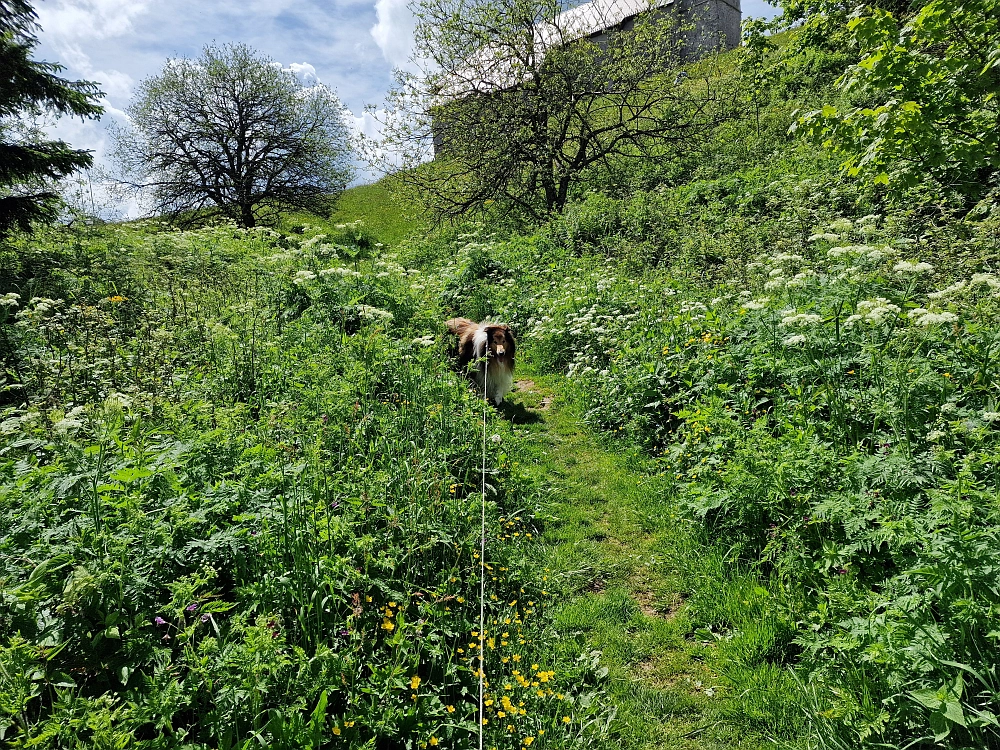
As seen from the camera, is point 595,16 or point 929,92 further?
point 595,16

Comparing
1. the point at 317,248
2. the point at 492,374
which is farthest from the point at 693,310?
the point at 317,248

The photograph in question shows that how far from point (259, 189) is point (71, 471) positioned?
22.3 metres

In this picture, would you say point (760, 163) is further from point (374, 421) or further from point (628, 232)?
point (374, 421)

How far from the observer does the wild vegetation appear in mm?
2404

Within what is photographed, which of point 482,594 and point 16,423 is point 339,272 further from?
point 482,594

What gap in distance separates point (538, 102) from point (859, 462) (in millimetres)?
13688

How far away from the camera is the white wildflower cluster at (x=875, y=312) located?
4148 mm

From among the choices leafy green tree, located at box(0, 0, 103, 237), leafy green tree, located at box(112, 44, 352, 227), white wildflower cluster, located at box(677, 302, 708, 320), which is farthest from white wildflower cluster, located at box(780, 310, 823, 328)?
leafy green tree, located at box(112, 44, 352, 227)

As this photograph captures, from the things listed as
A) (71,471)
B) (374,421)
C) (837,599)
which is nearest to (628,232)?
(374,421)

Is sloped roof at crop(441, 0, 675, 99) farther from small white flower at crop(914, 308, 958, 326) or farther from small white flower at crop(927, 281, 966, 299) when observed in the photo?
small white flower at crop(914, 308, 958, 326)

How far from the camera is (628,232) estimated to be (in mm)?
11977

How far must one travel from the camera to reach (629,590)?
4.20m

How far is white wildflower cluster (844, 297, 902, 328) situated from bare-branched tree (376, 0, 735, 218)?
11839 millimetres

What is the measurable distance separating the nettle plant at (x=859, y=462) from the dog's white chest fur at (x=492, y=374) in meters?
1.46
